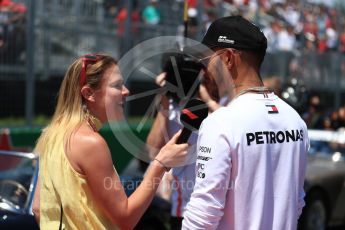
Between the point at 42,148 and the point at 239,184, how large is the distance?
40.8 inches

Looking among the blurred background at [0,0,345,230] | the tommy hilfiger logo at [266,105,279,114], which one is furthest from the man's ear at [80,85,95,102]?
the blurred background at [0,0,345,230]

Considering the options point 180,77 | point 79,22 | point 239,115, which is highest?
point 239,115

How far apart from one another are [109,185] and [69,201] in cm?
19

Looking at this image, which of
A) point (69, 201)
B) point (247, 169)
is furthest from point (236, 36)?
point (69, 201)

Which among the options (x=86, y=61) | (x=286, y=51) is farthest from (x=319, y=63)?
(x=86, y=61)

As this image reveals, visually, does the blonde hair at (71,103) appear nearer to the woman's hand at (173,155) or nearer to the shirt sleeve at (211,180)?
the woman's hand at (173,155)

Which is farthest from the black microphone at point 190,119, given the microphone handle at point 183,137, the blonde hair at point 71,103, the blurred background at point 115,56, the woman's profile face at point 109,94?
the blurred background at point 115,56

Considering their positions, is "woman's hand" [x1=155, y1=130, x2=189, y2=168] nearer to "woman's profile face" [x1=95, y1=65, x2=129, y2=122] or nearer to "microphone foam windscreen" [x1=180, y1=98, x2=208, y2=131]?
"microphone foam windscreen" [x1=180, y1=98, x2=208, y2=131]

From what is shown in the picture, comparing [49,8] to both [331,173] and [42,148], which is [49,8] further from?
[42,148]

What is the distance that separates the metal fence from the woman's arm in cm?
756

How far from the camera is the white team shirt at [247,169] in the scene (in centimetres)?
259

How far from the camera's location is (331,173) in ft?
28.1

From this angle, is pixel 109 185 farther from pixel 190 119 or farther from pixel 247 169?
pixel 247 169

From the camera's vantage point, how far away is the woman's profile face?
10.2 feet
